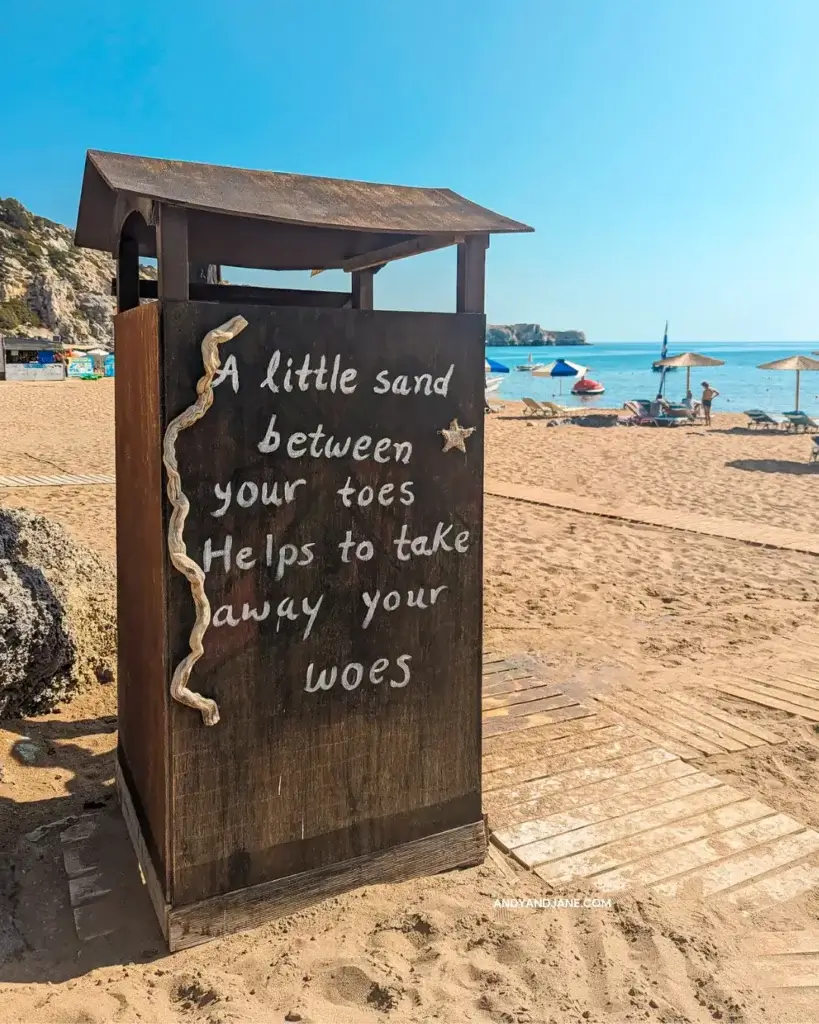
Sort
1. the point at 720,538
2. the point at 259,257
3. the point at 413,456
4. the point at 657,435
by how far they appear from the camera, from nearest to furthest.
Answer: the point at 413,456 < the point at 259,257 < the point at 720,538 < the point at 657,435

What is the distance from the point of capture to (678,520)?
9.69m

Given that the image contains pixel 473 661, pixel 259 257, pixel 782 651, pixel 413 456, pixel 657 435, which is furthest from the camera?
pixel 657 435

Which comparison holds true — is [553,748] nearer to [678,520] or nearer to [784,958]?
[784,958]

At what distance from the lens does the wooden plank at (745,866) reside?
2856mm

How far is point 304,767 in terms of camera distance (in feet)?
8.70

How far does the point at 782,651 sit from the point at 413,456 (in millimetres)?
3940

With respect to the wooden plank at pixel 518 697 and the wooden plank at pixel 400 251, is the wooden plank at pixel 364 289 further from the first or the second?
the wooden plank at pixel 518 697

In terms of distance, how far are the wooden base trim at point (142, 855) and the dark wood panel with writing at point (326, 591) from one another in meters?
0.14

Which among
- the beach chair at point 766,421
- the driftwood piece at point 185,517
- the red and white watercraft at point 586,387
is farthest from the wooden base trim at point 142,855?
the red and white watercraft at point 586,387

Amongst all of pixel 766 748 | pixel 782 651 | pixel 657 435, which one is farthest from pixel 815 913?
pixel 657 435

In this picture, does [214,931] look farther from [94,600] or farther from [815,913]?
[94,600]

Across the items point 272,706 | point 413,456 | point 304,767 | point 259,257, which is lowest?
point 304,767

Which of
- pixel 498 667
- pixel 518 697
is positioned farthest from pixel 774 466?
pixel 518 697

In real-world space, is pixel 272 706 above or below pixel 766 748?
above
